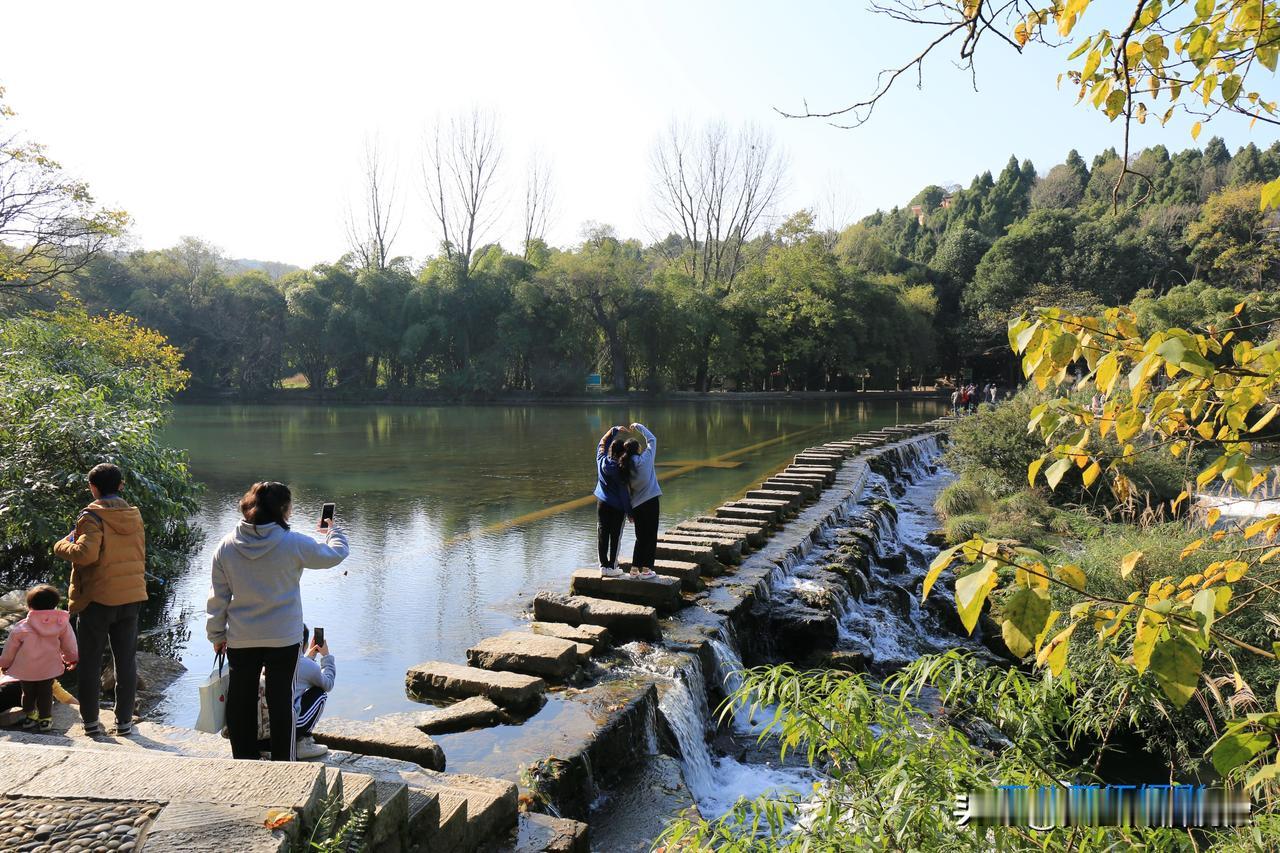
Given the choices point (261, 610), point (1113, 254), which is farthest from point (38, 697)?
point (1113, 254)

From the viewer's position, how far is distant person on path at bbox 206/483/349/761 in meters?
3.75

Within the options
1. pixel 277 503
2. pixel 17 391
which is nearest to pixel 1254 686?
pixel 277 503

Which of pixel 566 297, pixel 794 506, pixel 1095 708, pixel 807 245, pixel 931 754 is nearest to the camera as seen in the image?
pixel 931 754

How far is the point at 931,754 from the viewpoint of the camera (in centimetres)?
279

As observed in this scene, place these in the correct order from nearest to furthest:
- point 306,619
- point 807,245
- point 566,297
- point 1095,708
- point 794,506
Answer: point 1095,708 < point 306,619 < point 794,506 < point 566,297 < point 807,245

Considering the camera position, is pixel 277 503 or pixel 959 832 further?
pixel 277 503

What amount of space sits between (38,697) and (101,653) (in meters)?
0.45

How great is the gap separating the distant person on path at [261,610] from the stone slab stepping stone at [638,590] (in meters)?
3.71

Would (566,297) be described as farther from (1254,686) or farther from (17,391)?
(1254,686)

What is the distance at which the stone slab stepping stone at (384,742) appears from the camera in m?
4.24

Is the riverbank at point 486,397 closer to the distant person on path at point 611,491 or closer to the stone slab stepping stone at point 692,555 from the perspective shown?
the stone slab stepping stone at point 692,555

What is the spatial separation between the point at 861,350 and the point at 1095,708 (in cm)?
3819

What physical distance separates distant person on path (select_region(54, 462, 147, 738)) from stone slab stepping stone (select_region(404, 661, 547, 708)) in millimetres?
1758

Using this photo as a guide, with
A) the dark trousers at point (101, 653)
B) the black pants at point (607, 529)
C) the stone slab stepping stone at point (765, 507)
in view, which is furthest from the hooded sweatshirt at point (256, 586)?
the stone slab stepping stone at point (765, 507)
